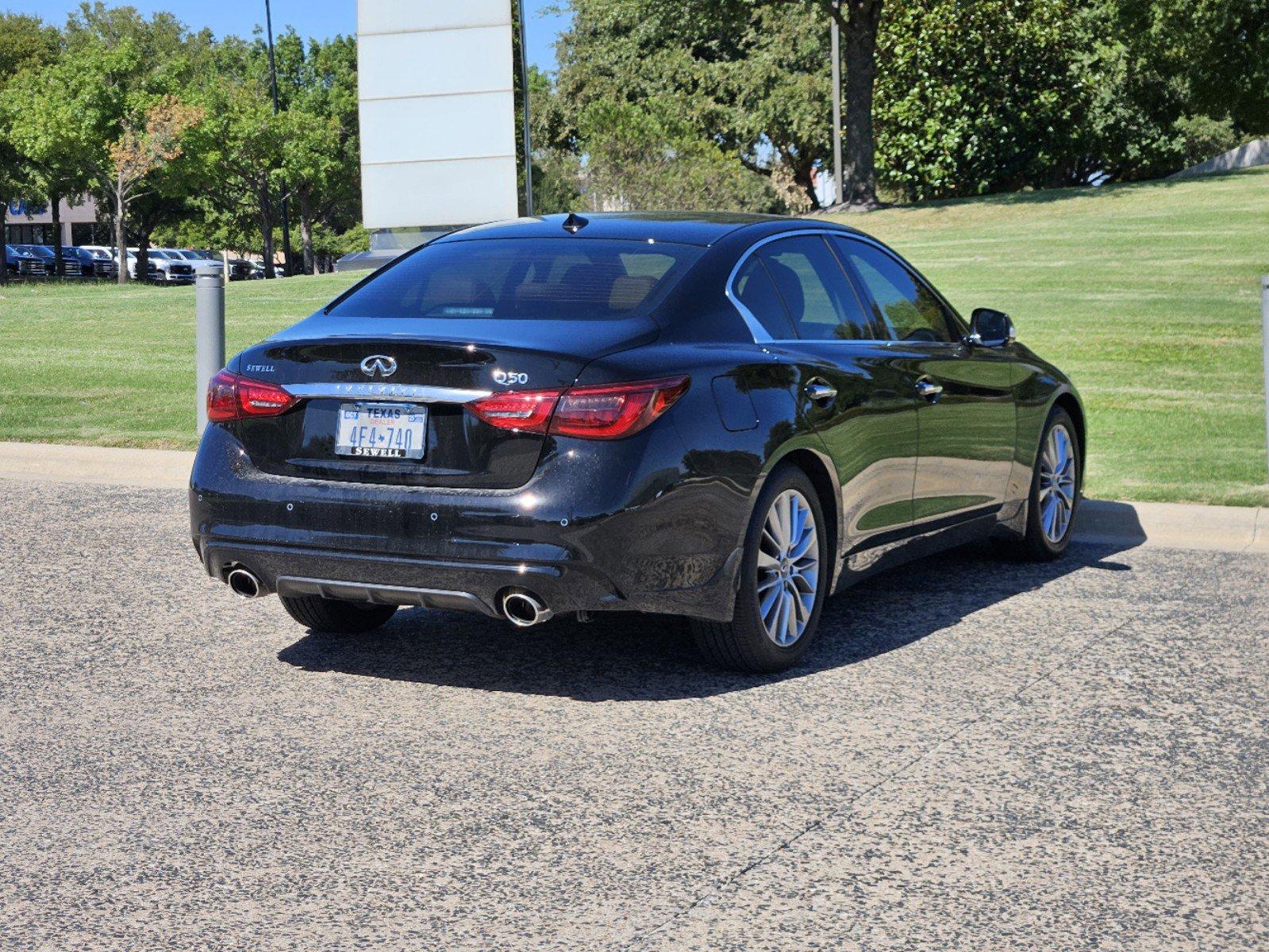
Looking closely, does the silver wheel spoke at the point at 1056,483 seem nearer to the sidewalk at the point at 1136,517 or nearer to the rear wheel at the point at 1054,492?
the rear wheel at the point at 1054,492

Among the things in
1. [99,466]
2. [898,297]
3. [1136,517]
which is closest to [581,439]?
[898,297]

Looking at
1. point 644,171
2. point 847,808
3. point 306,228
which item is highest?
point 306,228

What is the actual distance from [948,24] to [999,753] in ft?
152

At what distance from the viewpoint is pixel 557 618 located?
677 cm

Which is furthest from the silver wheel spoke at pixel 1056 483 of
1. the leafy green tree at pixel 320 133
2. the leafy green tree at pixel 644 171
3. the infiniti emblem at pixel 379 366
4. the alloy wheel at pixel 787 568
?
the leafy green tree at pixel 320 133

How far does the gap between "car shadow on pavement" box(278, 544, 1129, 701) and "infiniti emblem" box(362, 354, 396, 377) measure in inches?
44.9

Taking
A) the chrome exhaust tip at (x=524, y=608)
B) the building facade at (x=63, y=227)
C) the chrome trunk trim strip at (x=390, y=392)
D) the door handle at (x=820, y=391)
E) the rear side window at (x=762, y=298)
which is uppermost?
the building facade at (x=63, y=227)

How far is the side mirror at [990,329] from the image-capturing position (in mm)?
7328

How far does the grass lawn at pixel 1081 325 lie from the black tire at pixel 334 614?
15.5 ft

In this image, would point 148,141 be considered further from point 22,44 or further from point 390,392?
point 390,392

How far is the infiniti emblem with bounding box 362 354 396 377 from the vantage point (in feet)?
17.4

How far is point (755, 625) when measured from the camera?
5645 millimetres

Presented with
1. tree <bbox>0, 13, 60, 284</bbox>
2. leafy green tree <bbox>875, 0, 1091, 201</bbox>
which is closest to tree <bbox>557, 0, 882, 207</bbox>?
leafy green tree <bbox>875, 0, 1091, 201</bbox>

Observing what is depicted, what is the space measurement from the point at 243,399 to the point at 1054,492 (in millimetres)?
4190
